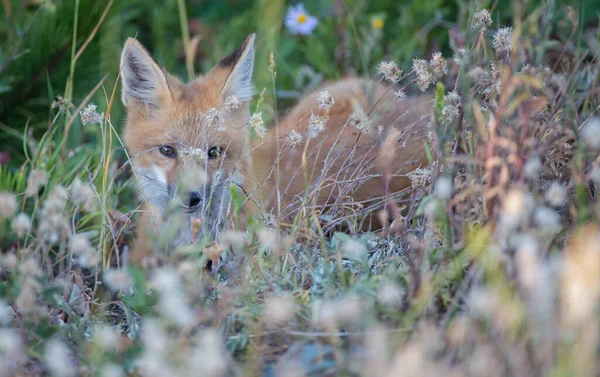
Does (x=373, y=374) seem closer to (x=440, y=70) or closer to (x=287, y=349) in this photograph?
(x=287, y=349)

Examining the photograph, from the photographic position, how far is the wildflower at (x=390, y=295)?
5.84 ft

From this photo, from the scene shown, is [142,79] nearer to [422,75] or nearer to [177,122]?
[177,122]

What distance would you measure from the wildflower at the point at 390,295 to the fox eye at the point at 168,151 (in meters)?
1.64

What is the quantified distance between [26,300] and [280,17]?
12.4 feet

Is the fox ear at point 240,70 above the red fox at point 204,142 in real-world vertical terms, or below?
above

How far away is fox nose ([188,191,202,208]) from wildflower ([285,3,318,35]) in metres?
2.21

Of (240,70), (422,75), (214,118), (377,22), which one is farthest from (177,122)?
(377,22)

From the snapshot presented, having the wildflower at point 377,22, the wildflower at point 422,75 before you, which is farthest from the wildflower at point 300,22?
the wildflower at point 422,75

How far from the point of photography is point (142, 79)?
3438 millimetres

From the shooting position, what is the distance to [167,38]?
5910mm

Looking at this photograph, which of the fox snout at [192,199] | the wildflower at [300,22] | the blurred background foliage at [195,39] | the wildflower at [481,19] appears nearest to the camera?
the wildflower at [481,19]

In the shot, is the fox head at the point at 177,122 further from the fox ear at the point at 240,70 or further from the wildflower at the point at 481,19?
the wildflower at the point at 481,19

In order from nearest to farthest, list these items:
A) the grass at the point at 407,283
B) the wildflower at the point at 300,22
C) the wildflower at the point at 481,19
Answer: the grass at the point at 407,283, the wildflower at the point at 481,19, the wildflower at the point at 300,22

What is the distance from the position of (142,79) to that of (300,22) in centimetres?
192
